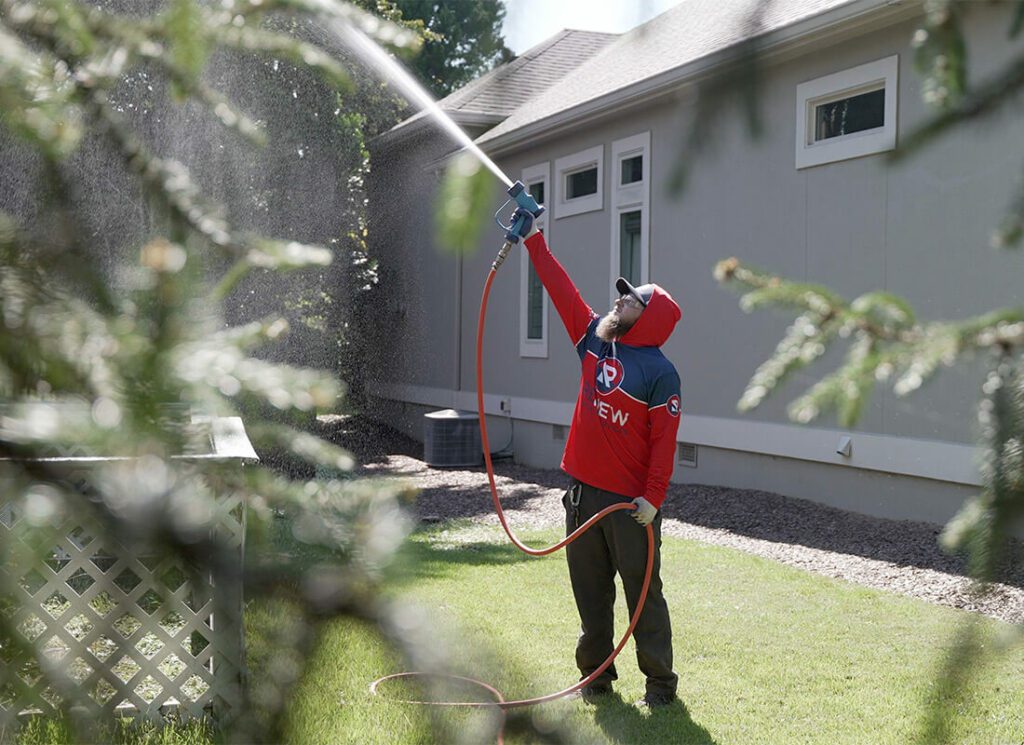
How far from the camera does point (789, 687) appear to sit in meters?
4.85

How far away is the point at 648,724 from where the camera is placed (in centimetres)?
435

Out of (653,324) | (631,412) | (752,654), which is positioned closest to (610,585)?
(631,412)

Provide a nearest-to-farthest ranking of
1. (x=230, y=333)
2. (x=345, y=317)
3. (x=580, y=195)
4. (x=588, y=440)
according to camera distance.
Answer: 1. (x=230, y=333)
2. (x=588, y=440)
3. (x=580, y=195)
4. (x=345, y=317)

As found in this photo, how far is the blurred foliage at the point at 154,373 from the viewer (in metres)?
0.78

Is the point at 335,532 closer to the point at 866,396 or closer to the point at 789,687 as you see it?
the point at 866,396

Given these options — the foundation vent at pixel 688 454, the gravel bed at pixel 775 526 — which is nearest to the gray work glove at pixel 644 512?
the gravel bed at pixel 775 526

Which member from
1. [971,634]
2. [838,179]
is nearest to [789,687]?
[971,634]

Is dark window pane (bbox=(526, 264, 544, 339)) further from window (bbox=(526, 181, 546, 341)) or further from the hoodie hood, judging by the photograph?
the hoodie hood

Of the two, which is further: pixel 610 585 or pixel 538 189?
pixel 538 189

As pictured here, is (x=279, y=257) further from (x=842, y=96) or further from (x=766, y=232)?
(x=766, y=232)

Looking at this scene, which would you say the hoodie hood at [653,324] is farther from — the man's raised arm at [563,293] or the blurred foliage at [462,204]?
the blurred foliage at [462,204]

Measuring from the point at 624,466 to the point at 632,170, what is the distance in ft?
23.9

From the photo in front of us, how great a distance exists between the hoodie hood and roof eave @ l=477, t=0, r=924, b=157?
1033 mm

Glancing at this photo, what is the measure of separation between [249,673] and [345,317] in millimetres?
16208
